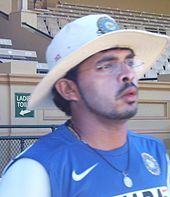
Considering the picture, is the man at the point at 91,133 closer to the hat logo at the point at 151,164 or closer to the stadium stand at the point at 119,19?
the hat logo at the point at 151,164

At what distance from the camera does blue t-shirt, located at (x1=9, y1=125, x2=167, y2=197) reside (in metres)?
1.79

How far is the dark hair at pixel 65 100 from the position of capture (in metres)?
1.97

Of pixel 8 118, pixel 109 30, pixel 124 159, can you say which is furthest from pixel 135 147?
pixel 8 118

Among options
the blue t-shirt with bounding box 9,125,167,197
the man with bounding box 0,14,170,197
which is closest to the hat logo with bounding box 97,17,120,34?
the man with bounding box 0,14,170,197

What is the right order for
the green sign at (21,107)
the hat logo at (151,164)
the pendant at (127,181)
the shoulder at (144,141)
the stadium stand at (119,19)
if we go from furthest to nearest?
the stadium stand at (119,19)
the green sign at (21,107)
the shoulder at (144,141)
the hat logo at (151,164)
the pendant at (127,181)

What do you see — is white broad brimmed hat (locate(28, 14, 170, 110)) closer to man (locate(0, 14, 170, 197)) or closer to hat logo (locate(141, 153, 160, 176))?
man (locate(0, 14, 170, 197))

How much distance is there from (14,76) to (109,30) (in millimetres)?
6455

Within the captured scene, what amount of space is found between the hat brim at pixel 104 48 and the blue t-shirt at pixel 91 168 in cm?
16

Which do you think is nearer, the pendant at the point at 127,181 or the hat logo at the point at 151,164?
the pendant at the point at 127,181

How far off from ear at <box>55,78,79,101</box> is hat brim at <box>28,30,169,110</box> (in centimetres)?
2

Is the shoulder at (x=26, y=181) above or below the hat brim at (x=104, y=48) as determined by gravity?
below

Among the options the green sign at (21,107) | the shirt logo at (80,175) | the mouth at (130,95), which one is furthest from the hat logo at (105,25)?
the green sign at (21,107)

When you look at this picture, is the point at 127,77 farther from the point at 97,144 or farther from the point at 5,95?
the point at 5,95

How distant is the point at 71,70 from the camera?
197cm
